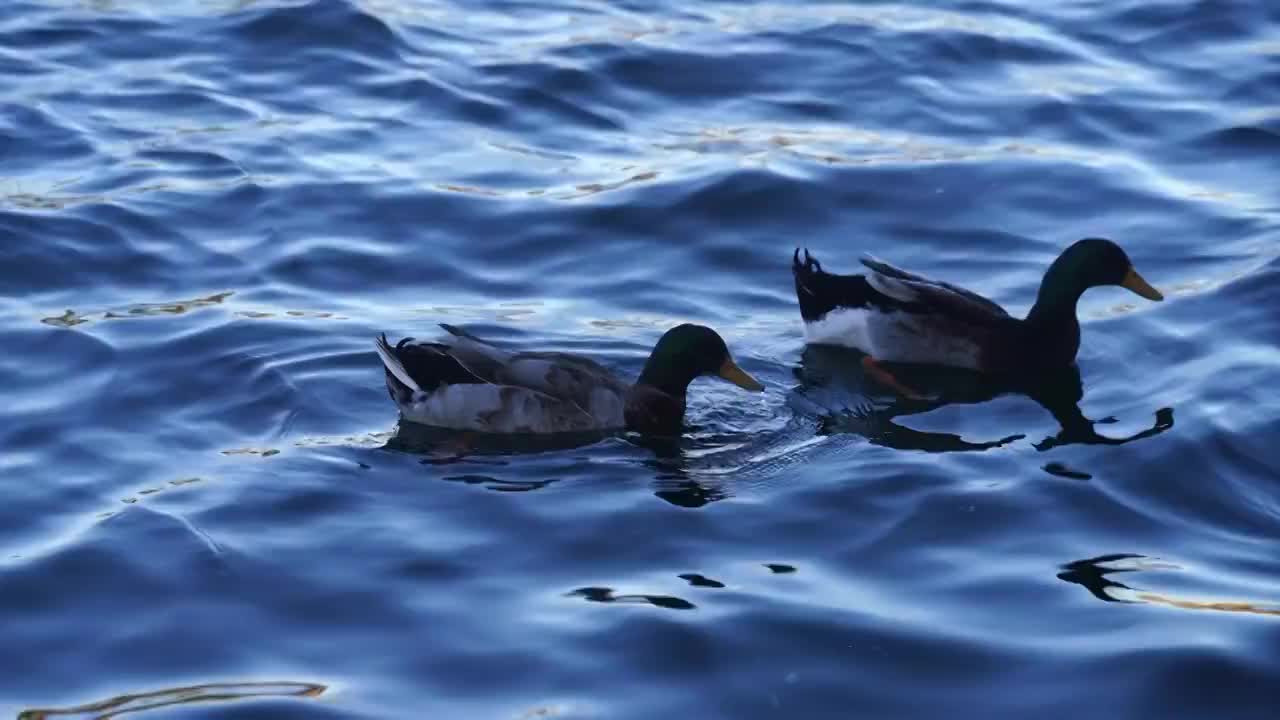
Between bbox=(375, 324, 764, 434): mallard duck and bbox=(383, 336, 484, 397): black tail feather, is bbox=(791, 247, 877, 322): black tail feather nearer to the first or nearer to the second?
bbox=(375, 324, 764, 434): mallard duck

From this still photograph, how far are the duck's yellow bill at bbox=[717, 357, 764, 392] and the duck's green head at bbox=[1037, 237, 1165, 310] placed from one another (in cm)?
Result: 199

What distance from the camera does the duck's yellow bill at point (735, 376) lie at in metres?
10.3

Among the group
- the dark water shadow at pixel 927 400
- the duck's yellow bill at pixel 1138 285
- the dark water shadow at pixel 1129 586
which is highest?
the duck's yellow bill at pixel 1138 285

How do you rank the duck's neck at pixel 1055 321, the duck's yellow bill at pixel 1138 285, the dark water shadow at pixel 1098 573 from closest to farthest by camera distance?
the dark water shadow at pixel 1098 573 → the duck's neck at pixel 1055 321 → the duck's yellow bill at pixel 1138 285

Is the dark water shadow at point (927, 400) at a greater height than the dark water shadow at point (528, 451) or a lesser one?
greater

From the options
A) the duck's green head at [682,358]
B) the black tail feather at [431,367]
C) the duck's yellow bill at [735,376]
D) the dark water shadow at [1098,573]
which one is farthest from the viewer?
the duck's yellow bill at [735,376]

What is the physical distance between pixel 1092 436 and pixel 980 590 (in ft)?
6.81

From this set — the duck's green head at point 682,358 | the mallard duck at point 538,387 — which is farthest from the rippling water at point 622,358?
the duck's green head at point 682,358

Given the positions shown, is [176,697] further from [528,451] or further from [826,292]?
[826,292]

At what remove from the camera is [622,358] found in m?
11.2

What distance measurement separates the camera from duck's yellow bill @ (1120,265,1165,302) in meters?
11.6

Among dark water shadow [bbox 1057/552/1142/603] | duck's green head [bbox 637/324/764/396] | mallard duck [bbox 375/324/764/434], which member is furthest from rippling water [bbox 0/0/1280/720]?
duck's green head [bbox 637/324/764/396]

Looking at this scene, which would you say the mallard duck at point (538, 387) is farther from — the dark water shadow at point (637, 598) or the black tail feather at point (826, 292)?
the dark water shadow at point (637, 598)

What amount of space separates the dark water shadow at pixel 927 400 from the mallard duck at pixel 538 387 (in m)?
0.74
